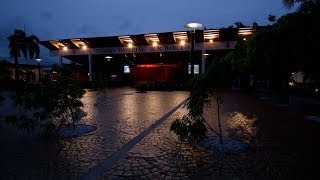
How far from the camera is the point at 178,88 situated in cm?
3147

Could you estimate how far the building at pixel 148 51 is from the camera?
1268 inches

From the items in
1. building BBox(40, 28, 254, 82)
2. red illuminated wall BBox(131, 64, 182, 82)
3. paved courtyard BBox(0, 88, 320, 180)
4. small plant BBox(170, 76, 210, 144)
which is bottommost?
paved courtyard BBox(0, 88, 320, 180)

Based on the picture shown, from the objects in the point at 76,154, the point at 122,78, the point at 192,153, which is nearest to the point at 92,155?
the point at 76,154

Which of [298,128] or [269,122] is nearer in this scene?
[298,128]

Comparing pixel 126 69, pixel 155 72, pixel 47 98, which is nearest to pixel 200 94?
pixel 47 98

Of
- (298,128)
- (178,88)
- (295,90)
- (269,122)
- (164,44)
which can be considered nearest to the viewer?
(298,128)

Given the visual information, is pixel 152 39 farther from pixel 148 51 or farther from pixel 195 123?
pixel 195 123

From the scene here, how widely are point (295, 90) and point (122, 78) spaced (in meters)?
28.4

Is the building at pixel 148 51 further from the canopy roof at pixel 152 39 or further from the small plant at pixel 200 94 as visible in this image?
the small plant at pixel 200 94

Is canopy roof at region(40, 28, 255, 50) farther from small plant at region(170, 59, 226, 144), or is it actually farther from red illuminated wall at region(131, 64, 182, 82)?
small plant at region(170, 59, 226, 144)

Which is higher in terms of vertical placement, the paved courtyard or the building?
the building

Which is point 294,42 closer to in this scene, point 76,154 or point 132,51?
point 76,154

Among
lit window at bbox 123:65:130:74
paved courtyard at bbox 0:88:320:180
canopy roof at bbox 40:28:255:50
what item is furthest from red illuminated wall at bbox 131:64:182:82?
paved courtyard at bbox 0:88:320:180

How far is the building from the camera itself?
32219 millimetres
